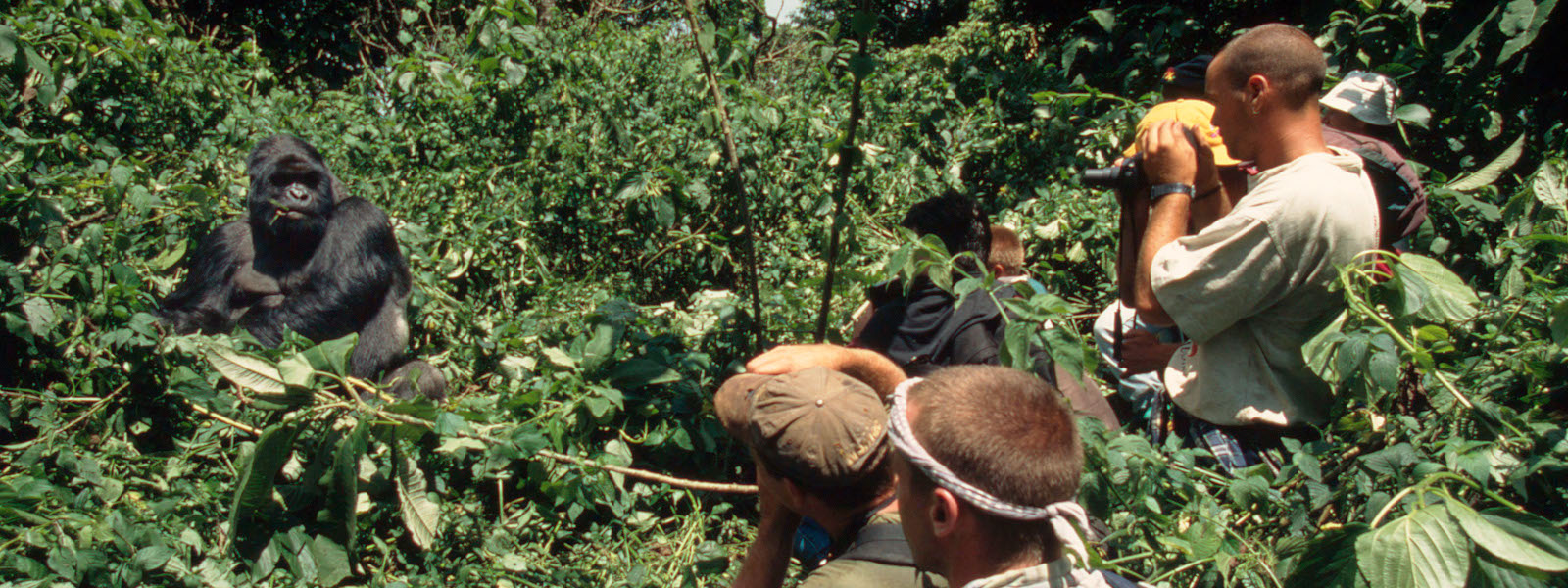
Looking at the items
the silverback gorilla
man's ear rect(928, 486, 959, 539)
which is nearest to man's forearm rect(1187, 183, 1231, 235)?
man's ear rect(928, 486, 959, 539)

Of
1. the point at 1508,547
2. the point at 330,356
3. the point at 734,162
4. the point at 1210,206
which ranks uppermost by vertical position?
the point at 734,162

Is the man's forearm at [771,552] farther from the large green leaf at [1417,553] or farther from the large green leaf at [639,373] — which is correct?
the large green leaf at [1417,553]

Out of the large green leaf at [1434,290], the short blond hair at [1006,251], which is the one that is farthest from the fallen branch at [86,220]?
the large green leaf at [1434,290]

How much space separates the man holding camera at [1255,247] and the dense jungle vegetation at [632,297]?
0.11 meters

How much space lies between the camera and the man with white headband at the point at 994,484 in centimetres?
124

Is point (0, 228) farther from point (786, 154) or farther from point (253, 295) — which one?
point (786, 154)

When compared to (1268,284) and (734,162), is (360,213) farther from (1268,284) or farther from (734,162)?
(1268,284)

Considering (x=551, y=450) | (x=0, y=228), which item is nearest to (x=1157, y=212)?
→ (x=551, y=450)

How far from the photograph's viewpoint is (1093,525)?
7.09ft

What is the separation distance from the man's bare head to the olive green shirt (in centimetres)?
A: 135

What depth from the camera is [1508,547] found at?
54.3 inches

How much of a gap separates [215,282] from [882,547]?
3566 millimetres

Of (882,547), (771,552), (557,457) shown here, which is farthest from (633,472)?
(882,547)

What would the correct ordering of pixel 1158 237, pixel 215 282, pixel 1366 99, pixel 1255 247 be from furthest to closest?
pixel 215 282 < pixel 1366 99 < pixel 1158 237 < pixel 1255 247
